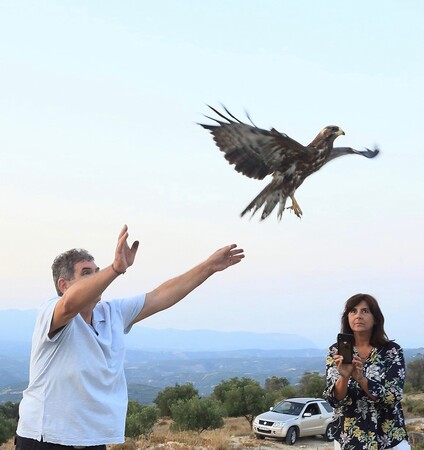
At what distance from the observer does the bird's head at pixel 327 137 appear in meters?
4.19

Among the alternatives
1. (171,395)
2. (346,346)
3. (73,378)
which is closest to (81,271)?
(73,378)

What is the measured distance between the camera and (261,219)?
386cm

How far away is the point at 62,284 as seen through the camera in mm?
2717

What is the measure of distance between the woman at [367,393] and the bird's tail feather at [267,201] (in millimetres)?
782

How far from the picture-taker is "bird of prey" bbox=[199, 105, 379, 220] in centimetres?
397

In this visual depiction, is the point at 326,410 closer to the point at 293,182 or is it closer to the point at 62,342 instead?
the point at 293,182

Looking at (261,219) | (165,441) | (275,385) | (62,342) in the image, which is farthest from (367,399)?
(275,385)

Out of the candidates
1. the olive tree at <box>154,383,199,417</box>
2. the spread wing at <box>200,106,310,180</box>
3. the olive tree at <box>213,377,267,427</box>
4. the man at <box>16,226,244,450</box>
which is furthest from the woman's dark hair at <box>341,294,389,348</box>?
the olive tree at <box>154,383,199,417</box>

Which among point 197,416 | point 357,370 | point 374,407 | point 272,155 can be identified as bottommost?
point 197,416

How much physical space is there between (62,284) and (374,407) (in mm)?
1828

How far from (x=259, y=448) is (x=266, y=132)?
12695mm

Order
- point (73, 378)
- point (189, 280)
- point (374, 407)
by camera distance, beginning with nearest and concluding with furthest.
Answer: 1. point (73, 378)
2. point (189, 280)
3. point (374, 407)

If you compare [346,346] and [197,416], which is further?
[197,416]

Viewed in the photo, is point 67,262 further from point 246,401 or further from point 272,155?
point 246,401
